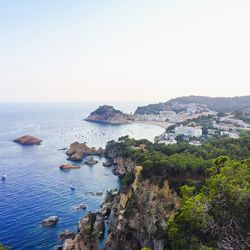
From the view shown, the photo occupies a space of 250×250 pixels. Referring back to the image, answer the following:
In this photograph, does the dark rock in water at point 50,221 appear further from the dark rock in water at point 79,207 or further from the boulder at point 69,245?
the boulder at point 69,245

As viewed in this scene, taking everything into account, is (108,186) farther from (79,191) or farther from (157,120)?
(157,120)

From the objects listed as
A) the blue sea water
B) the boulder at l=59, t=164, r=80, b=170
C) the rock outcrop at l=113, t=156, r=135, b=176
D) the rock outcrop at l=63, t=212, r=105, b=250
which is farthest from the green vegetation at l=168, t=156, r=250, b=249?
the boulder at l=59, t=164, r=80, b=170

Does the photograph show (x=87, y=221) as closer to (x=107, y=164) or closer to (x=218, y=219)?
(x=218, y=219)

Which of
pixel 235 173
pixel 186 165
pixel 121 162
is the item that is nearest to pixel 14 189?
pixel 121 162

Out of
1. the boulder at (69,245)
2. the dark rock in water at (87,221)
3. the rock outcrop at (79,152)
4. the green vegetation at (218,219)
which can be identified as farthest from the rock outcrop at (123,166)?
the green vegetation at (218,219)

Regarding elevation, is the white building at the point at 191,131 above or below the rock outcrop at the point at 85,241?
above

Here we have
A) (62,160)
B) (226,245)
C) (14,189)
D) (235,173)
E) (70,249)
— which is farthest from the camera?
(62,160)
